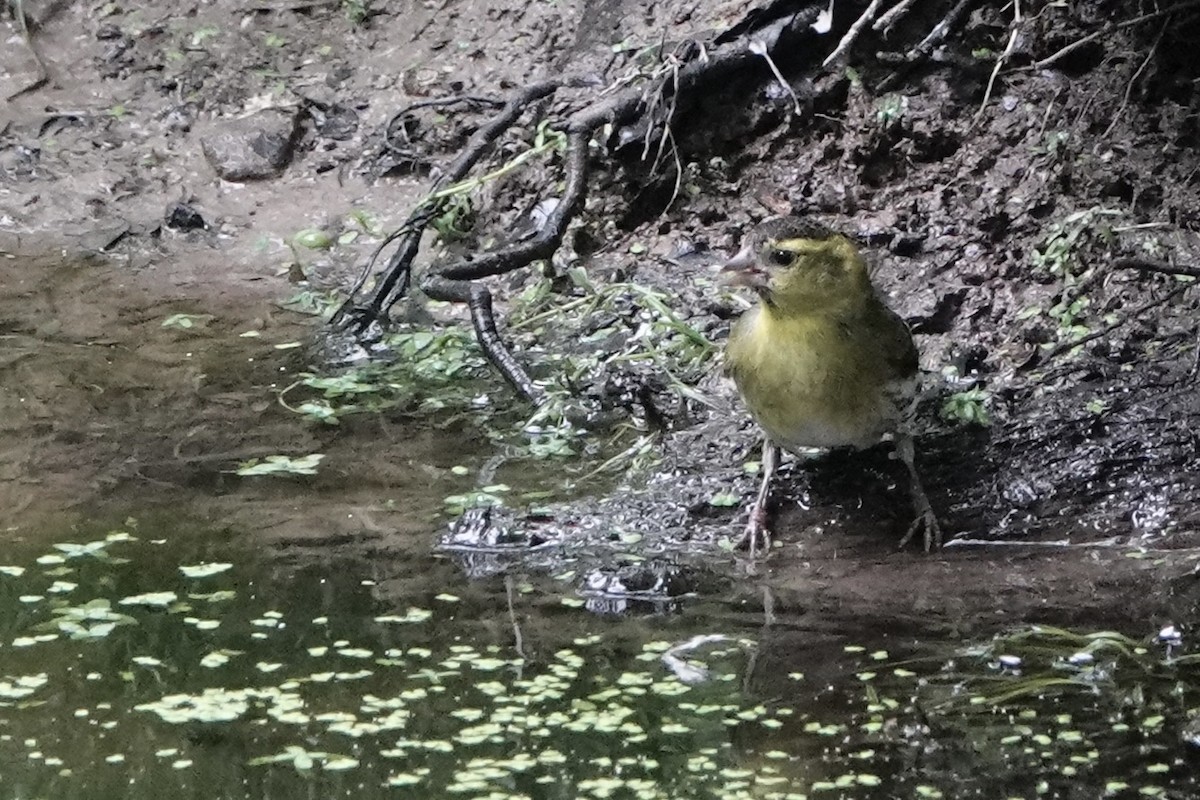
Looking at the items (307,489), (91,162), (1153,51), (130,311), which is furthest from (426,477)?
(91,162)

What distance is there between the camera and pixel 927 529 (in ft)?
17.1

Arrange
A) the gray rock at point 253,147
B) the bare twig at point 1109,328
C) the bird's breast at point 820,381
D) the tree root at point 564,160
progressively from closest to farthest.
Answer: the bird's breast at point 820,381 → the bare twig at point 1109,328 → the tree root at point 564,160 → the gray rock at point 253,147

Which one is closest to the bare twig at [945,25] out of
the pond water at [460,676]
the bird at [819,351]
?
the bird at [819,351]

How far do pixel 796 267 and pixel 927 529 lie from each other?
1.00m

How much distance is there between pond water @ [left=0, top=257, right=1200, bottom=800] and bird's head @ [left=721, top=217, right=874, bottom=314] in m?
0.95

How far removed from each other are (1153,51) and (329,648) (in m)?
4.29

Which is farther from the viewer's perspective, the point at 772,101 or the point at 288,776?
the point at 772,101

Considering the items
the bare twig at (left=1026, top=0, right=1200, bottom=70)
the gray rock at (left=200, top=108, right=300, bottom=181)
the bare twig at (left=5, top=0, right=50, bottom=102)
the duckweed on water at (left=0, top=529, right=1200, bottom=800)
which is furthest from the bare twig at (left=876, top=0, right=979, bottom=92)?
the bare twig at (left=5, top=0, right=50, bottom=102)

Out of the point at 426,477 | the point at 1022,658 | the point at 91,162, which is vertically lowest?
the point at 1022,658

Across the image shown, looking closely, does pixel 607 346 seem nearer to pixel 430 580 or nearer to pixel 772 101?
pixel 772 101

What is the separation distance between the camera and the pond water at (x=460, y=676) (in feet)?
12.5

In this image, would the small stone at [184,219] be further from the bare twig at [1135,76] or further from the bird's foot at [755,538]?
the bare twig at [1135,76]

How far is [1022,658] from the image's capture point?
431 cm

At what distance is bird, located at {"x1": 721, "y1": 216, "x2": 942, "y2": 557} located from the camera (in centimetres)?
518
